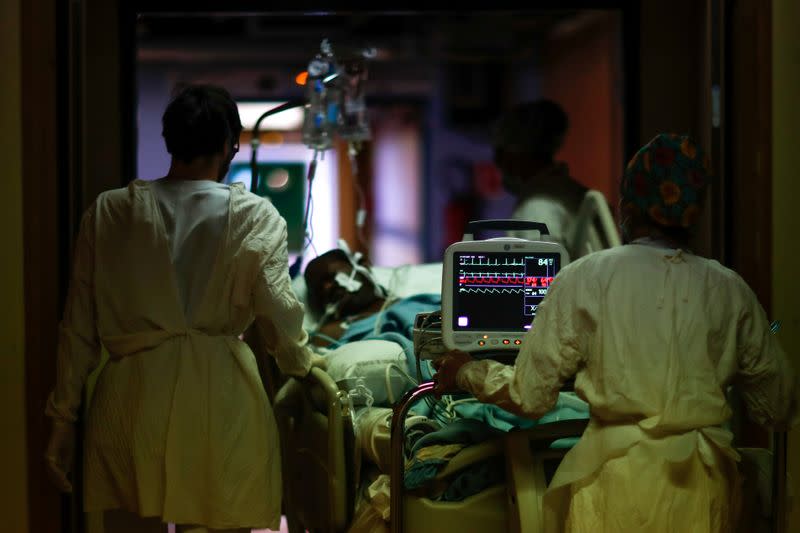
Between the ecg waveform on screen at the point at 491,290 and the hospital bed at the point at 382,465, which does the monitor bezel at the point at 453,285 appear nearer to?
the ecg waveform on screen at the point at 491,290

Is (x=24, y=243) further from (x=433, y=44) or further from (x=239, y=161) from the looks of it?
(x=433, y=44)

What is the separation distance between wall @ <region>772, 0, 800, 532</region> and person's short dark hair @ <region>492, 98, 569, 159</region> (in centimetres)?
125

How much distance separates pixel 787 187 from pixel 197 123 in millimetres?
1493

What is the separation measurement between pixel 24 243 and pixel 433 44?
5.89 m

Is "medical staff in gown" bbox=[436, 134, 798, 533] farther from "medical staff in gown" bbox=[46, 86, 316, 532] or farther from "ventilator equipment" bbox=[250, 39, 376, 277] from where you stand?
"ventilator equipment" bbox=[250, 39, 376, 277]

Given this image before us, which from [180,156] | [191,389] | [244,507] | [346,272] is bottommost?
[244,507]

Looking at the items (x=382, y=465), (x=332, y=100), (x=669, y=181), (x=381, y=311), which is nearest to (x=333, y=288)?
(x=381, y=311)

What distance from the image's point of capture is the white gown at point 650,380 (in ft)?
7.20

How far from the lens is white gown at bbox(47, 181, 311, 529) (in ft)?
8.99

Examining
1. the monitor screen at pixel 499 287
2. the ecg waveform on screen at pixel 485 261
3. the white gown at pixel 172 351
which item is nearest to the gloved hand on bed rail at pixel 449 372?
the monitor screen at pixel 499 287

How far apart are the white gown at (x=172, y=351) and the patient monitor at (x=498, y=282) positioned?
0.45 m

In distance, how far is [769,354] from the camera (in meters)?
2.28

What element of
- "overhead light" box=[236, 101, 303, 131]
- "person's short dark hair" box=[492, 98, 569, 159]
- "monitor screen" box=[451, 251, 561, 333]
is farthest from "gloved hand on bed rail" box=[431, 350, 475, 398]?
"overhead light" box=[236, 101, 303, 131]

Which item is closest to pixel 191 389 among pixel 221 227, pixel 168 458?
pixel 168 458
